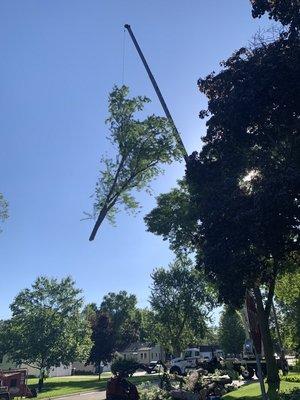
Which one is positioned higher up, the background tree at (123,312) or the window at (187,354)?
the background tree at (123,312)

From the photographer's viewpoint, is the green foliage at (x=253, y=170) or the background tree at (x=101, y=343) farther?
the background tree at (x=101, y=343)

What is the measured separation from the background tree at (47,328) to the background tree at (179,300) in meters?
14.1

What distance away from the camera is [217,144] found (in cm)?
1962

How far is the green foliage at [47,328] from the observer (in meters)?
45.7

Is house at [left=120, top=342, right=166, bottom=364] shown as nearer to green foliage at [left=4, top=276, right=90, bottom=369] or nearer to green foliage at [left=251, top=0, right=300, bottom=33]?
green foliage at [left=4, top=276, right=90, bottom=369]

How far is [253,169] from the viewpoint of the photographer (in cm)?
1723

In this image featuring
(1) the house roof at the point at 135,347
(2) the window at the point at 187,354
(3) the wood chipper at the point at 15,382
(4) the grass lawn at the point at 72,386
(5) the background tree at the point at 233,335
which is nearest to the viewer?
(3) the wood chipper at the point at 15,382

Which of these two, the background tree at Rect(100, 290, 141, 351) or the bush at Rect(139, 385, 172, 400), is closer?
the bush at Rect(139, 385, 172, 400)

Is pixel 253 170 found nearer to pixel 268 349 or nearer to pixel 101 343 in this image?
pixel 268 349

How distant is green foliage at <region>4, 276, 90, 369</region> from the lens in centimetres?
4569

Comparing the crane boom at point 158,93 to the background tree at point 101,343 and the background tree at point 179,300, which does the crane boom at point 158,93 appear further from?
the background tree at point 101,343

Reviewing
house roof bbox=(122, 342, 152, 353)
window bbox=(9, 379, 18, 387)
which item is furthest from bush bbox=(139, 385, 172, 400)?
house roof bbox=(122, 342, 152, 353)

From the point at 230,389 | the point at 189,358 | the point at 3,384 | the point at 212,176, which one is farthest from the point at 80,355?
the point at 212,176

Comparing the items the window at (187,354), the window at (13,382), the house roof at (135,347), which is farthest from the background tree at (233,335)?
the window at (13,382)
